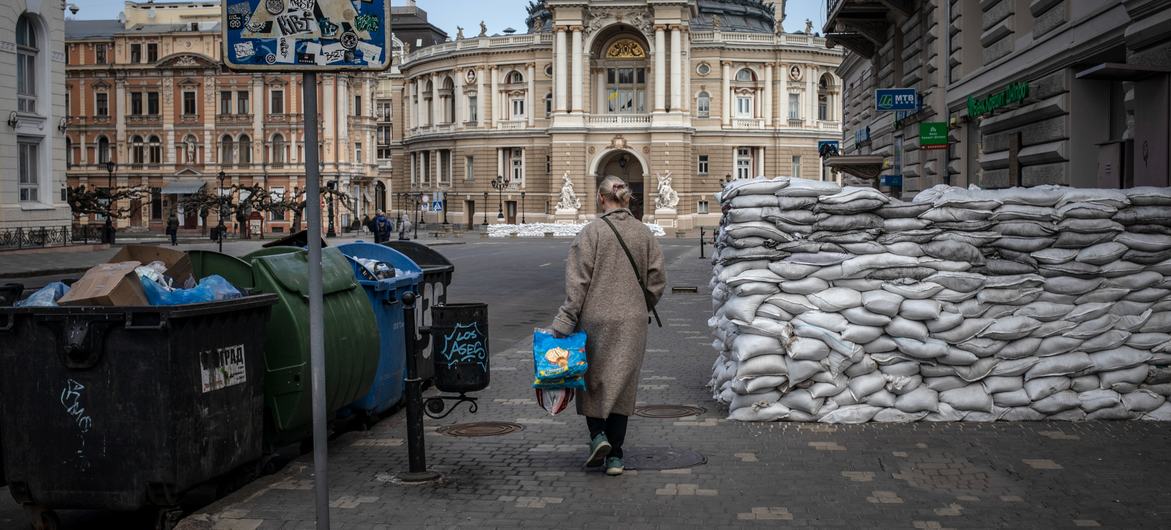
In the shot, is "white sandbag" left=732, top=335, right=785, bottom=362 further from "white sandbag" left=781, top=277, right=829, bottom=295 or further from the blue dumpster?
the blue dumpster

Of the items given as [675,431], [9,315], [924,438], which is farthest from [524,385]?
[9,315]

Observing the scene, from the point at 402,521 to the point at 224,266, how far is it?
218cm

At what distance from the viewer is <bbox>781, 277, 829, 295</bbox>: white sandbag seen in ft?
29.0

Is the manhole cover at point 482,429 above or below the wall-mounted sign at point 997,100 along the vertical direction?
below

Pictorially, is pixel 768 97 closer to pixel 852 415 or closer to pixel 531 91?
pixel 531 91

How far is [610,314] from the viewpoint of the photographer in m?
7.30

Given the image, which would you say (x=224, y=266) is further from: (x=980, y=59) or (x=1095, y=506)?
(x=980, y=59)

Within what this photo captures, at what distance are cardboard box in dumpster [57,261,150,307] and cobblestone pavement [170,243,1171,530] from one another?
1.25m

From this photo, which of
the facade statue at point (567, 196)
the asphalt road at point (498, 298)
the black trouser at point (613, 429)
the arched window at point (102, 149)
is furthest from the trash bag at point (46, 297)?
the arched window at point (102, 149)

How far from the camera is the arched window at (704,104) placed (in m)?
89.6

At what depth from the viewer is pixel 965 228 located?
895 centimetres

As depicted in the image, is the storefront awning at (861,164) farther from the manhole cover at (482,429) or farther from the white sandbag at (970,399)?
the manhole cover at (482,429)

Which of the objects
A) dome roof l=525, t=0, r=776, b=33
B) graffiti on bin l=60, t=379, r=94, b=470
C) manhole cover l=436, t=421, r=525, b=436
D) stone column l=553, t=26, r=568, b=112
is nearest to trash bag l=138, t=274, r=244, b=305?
graffiti on bin l=60, t=379, r=94, b=470

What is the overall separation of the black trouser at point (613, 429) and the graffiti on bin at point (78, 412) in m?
2.98
